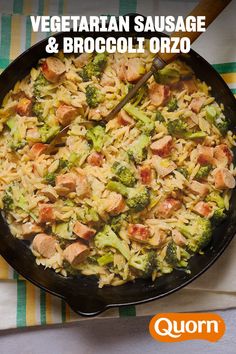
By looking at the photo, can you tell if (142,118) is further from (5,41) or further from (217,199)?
(5,41)

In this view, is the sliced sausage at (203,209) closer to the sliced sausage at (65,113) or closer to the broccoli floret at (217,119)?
the broccoli floret at (217,119)

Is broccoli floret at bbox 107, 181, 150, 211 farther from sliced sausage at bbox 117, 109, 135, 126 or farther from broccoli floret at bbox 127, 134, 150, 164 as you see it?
sliced sausage at bbox 117, 109, 135, 126

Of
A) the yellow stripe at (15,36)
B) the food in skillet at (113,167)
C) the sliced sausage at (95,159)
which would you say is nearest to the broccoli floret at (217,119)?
the food in skillet at (113,167)

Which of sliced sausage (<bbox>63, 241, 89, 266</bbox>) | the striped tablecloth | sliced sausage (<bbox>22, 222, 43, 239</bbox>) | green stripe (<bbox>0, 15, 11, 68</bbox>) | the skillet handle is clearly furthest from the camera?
green stripe (<bbox>0, 15, 11, 68</bbox>)

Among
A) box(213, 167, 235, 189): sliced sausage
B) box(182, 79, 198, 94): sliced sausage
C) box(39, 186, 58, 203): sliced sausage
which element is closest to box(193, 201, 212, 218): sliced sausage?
box(213, 167, 235, 189): sliced sausage

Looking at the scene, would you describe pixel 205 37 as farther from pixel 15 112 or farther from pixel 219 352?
pixel 219 352

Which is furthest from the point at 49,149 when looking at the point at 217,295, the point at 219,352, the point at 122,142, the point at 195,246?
the point at 219,352

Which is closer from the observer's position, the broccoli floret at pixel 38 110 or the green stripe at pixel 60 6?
the broccoli floret at pixel 38 110
